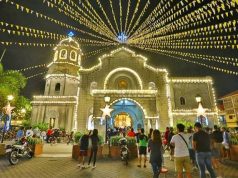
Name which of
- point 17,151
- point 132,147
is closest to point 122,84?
point 132,147

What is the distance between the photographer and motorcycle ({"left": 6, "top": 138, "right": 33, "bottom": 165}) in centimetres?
1035

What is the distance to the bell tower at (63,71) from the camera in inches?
1257

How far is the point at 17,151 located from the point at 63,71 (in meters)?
23.1

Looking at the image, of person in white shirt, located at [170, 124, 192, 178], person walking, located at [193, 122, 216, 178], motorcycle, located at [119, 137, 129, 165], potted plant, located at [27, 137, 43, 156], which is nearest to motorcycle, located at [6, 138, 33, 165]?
potted plant, located at [27, 137, 43, 156]

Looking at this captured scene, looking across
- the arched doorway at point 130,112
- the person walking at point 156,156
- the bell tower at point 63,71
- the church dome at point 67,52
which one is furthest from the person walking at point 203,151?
the church dome at point 67,52

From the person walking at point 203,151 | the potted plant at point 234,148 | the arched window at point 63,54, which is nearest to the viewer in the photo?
the person walking at point 203,151

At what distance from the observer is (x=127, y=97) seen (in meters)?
23.4

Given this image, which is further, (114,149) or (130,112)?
(130,112)

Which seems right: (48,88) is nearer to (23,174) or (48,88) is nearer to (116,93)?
(116,93)

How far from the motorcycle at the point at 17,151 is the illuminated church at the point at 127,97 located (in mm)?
11008

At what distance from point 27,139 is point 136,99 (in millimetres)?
13299

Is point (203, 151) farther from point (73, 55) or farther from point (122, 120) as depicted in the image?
point (73, 55)

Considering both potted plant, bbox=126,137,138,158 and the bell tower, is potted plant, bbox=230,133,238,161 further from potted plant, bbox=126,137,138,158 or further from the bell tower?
the bell tower

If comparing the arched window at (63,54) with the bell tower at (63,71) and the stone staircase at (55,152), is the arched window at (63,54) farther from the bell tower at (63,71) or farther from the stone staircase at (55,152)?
the stone staircase at (55,152)
